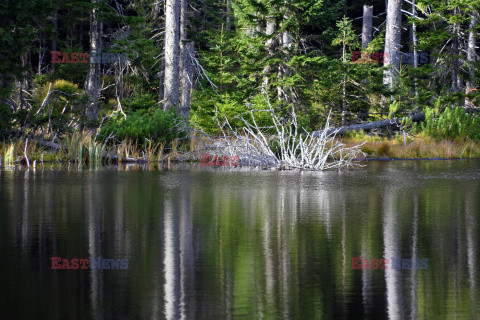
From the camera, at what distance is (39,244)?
233 inches

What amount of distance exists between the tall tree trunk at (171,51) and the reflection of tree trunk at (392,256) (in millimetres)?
15892

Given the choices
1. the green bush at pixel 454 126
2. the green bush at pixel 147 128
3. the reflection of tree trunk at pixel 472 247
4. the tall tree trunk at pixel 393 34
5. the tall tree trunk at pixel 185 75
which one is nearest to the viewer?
the reflection of tree trunk at pixel 472 247

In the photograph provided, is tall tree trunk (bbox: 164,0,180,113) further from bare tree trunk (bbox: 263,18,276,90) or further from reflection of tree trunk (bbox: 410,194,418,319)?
reflection of tree trunk (bbox: 410,194,418,319)

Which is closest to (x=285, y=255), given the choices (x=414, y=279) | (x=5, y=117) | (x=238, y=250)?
(x=238, y=250)

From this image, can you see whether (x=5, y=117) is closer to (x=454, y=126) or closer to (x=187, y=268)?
(x=187, y=268)

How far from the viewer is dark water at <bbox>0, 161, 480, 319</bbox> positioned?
3879 mm

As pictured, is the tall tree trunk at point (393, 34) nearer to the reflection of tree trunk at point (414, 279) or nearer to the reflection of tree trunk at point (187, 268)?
the reflection of tree trunk at point (414, 279)

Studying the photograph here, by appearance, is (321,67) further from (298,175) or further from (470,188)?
(470,188)

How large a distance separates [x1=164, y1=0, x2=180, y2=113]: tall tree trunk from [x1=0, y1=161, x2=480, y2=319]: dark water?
42.1 feet

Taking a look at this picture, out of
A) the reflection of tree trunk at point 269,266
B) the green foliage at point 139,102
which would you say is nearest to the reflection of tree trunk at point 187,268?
the reflection of tree trunk at point 269,266

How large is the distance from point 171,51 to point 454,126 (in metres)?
11.2

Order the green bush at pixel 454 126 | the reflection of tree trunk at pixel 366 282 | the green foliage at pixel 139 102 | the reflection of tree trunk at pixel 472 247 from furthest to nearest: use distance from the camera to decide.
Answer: the green foliage at pixel 139 102, the green bush at pixel 454 126, the reflection of tree trunk at pixel 472 247, the reflection of tree trunk at pixel 366 282

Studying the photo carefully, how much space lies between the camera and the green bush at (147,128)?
19.7 meters

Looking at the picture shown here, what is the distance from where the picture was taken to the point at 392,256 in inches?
214
